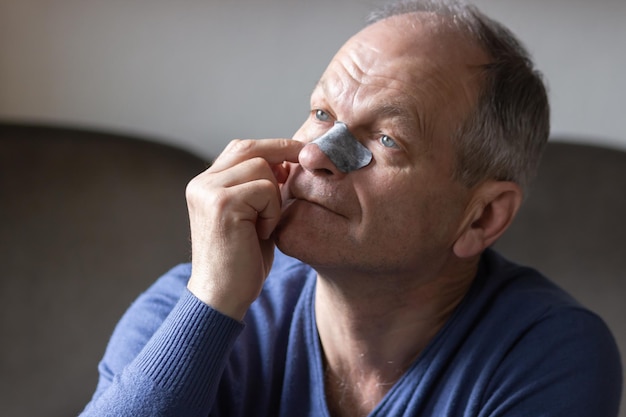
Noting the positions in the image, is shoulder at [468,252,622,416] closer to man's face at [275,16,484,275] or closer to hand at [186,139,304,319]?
man's face at [275,16,484,275]

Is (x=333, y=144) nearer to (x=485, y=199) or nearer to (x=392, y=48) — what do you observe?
(x=392, y=48)

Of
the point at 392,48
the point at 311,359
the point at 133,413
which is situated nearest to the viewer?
the point at 133,413

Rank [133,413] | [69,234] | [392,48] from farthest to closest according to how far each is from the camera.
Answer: [69,234], [392,48], [133,413]

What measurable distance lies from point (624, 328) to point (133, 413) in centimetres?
134

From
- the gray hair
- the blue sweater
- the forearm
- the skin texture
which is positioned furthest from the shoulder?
the forearm

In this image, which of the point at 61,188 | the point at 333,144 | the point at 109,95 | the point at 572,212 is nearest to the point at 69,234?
the point at 61,188

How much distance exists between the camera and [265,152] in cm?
144

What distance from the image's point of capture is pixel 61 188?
2381mm

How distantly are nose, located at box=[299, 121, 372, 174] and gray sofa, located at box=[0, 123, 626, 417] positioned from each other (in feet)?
3.19

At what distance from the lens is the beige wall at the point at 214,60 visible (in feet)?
7.70

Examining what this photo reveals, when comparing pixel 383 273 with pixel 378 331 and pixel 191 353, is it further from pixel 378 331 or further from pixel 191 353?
pixel 191 353

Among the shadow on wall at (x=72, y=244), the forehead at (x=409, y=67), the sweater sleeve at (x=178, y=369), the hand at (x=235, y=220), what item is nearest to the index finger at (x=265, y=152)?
the hand at (x=235, y=220)

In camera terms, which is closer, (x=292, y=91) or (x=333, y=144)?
(x=333, y=144)

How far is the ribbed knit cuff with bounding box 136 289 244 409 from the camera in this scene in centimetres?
138
